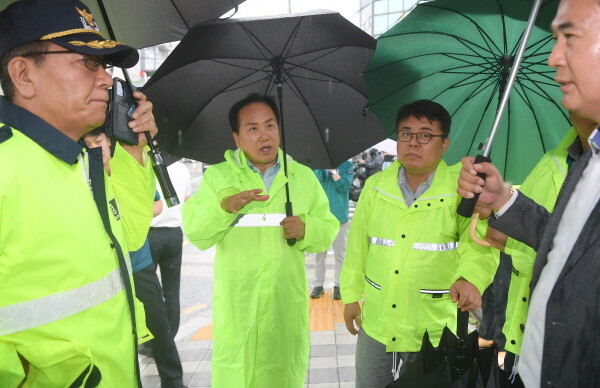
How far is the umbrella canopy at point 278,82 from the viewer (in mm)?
Answer: 2818

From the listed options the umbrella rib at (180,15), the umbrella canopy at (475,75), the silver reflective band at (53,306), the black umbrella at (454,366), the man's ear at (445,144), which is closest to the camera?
the silver reflective band at (53,306)

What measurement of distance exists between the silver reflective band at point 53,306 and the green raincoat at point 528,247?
188 centimetres

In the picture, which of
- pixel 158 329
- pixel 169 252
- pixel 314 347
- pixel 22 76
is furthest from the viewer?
pixel 314 347

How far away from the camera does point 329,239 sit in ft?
9.97

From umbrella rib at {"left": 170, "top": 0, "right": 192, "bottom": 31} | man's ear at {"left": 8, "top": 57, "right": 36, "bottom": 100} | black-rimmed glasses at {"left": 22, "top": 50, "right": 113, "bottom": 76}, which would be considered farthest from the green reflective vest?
umbrella rib at {"left": 170, "top": 0, "right": 192, "bottom": 31}

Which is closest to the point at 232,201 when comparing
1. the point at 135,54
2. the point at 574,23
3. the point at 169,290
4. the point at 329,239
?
the point at 329,239

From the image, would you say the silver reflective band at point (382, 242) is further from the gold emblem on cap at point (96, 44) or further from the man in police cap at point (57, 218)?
the gold emblem on cap at point (96, 44)

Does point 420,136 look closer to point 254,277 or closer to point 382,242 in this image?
point 382,242

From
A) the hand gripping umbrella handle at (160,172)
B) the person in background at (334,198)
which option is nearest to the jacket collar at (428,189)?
the hand gripping umbrella handle at (160,172)

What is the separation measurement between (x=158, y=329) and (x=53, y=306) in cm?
240

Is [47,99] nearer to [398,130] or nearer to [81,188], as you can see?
[81,188]

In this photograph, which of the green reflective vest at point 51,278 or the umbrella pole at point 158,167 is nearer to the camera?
the green reflective vest at point 51,278

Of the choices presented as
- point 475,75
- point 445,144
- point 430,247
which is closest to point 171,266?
point 430,247

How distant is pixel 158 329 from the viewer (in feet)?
12.0
